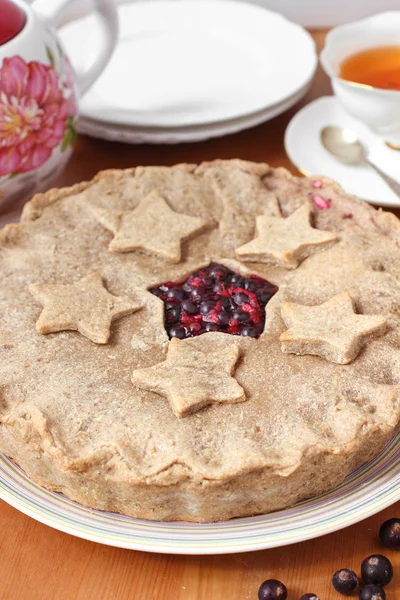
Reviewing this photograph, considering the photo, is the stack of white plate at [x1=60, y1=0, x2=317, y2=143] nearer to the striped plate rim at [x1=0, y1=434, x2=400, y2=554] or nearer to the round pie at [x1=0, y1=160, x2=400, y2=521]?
the round pie at [x1=0, y1=160, x2=400, y2=521]

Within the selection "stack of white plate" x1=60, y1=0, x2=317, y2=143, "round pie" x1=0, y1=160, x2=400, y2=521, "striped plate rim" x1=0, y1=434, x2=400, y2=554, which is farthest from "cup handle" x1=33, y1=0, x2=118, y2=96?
"striped plate rim" x1=0, y1=434, x2=400, y2=554

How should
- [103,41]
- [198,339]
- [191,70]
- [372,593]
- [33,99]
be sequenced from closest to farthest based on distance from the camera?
1. [372,593]
2. [198,339]
3. [33,99]
4. [103,41]
5. [191,70]

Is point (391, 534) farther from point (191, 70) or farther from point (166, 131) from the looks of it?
point (191, 70)

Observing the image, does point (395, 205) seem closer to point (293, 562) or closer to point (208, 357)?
point (208, 357)

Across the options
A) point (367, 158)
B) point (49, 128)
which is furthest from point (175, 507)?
point (367, 158)

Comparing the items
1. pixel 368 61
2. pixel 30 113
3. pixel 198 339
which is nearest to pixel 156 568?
pixel 198 339

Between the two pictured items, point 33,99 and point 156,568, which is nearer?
point 156,568
